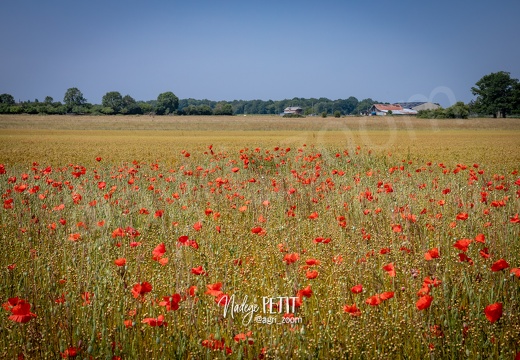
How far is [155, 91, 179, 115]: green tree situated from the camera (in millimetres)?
117062

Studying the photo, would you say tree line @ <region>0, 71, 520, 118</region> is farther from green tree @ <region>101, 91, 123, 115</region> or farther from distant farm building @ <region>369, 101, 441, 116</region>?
distant farm building @ <region>369, 101, 441, 116</region>

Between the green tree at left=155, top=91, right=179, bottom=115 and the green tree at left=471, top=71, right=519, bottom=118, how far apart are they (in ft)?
266

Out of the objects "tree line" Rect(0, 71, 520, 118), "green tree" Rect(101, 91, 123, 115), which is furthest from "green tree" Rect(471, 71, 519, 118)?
"green tree" Rect(101, 91, 123, 115)

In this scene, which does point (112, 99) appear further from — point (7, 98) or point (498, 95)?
point (498, 95)

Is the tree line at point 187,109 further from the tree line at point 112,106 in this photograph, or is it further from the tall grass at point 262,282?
the tall grass at point 262,282

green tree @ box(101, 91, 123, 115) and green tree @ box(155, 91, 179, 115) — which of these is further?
green tree @ box(155, 91, 179, 115)

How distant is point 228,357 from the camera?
2.39 m

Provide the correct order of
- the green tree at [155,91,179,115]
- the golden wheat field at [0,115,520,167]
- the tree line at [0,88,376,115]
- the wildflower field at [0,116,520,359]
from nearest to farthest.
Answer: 1. the wildflower field at [0,116,520,359]
2. the golden wheat field at [0,115,520,167]
3. the tree line at [0,88,376,115]
4. the green tree at [155,91,179,115]

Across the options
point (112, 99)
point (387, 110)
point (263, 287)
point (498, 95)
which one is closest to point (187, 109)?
point (112, 99)

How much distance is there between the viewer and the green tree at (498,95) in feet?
292

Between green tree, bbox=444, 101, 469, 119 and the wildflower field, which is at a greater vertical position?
green tree, bbox=444, 101, 469, 119

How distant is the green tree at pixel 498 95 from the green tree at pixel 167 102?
8106 centimetres

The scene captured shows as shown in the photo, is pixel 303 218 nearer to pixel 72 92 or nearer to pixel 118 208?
pixel 118 208

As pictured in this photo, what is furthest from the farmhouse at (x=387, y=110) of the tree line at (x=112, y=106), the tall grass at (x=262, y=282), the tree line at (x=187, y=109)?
the tall grass at (x=262, y=282)
